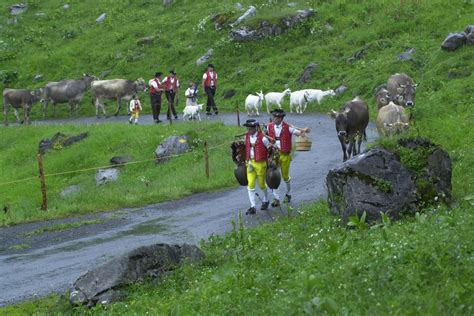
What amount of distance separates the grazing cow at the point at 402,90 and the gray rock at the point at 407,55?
5.72m

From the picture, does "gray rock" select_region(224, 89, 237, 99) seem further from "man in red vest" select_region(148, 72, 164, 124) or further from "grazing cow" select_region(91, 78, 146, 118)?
"man in red vest" select_region(148, 72, 164, 124)

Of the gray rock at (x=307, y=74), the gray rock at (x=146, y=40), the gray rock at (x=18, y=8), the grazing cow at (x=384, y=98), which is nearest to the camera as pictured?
the grazing cow at (x=384, y=98)

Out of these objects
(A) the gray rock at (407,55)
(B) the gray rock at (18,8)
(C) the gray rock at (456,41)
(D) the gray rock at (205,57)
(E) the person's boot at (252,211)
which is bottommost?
(E) the person's boot at (252,211)

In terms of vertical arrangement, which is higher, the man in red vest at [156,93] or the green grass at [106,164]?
the man in red vest at [156,93]

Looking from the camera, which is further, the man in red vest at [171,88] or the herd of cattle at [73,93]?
the herd of cattle at [73,93]

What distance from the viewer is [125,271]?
1295 centimetres

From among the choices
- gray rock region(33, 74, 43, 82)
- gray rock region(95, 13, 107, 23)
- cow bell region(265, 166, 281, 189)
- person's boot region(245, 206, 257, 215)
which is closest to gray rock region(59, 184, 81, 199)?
person's boot region(245, 206, 257, 215)

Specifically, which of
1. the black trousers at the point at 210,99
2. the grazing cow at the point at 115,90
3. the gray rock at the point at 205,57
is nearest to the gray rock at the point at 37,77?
the grazing cow at the point at 115,90

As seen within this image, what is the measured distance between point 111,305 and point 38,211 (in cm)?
1084

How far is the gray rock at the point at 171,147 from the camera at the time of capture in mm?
27797

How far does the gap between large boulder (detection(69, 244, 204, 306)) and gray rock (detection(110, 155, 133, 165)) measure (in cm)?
1472

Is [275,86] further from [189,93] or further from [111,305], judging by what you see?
[111,305]

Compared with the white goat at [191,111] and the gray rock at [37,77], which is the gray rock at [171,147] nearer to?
the white goat at [191,111]

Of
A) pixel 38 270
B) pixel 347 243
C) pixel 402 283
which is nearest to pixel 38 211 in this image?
pixel 38 270
